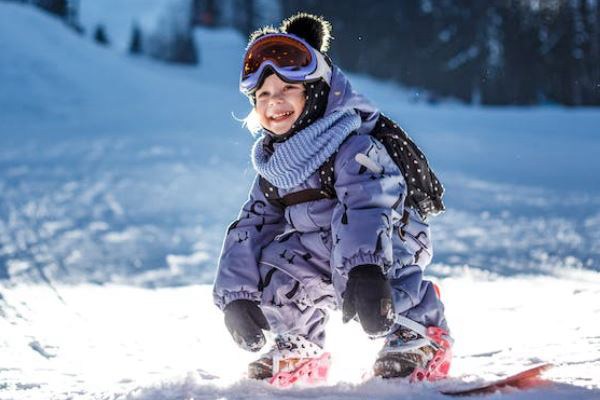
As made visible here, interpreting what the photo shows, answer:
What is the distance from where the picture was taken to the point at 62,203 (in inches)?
258

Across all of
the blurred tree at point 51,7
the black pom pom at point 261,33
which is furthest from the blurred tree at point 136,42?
the black pom pom at point 261,33

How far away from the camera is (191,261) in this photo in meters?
4.25

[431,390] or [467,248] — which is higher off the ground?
[467,248]

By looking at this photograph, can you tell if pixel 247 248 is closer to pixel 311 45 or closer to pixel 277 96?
pixel 277 96

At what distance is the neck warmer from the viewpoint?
2006 mm

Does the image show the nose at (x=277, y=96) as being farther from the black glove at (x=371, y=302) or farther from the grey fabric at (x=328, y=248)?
the black glove at (x=371, y=302)

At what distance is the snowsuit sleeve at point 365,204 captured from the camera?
1785 mm

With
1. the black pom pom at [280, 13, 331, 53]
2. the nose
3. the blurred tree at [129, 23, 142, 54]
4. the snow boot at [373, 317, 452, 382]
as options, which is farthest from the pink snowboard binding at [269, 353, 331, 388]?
the blurred tree at [129, 23, 142, 54]

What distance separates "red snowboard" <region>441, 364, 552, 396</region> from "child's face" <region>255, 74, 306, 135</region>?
913 mm

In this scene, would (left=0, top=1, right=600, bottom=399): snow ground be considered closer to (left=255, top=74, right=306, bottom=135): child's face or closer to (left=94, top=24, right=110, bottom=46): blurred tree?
(left=255, top=74, right=306, bottom=135): child's face

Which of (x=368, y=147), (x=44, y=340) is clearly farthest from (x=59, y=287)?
(x=368, y=147)

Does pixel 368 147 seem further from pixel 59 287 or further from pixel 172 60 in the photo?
pixel 172 60

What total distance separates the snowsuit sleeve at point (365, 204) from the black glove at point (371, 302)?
5cm

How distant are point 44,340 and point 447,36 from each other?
121ft
